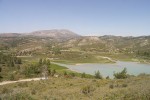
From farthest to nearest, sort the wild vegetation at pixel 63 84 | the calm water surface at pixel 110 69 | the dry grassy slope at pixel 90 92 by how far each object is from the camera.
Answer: the calm water surface at pixel 110 69
the wild vegetation at pixel 63 84
the dry grassy slope at pixel 90 92

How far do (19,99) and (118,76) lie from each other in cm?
5550

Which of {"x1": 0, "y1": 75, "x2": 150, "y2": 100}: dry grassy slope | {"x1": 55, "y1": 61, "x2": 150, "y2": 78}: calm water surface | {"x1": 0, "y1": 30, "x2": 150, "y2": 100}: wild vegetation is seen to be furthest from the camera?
{"x1": 55, "y1": 61, "x2": 150, "y2": 78}: calm water surface

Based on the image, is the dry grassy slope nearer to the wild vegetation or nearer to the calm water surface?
the wild vegetation

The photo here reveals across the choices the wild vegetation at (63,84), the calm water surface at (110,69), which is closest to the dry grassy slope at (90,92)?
the wild vegetation at (63,84)

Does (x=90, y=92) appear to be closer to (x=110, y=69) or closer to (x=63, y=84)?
(x=63, y=84)

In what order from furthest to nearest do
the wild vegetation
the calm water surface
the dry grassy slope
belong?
the calm water surface, the wild vegetation, the dry grassy slope

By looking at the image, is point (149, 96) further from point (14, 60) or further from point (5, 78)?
point (14, 60)

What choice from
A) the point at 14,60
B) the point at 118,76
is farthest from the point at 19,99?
the point at 14,60

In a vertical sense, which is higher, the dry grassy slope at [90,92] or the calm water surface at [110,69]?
the dry grassy slope at [90,92]

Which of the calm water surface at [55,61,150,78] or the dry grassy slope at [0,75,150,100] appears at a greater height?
the dry grassy slope at [0,75,150,100]

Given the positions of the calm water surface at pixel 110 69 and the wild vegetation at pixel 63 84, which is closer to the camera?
the wild vegetation at pixel 63 84

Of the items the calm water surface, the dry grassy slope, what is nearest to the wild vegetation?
the dry grassy slope

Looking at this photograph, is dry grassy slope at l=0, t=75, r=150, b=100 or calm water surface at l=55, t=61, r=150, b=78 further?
→ calm water surface at l=55, t=61, r=150, b=78

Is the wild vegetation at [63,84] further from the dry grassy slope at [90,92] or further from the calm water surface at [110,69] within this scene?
the calm water surface at [110,69]
